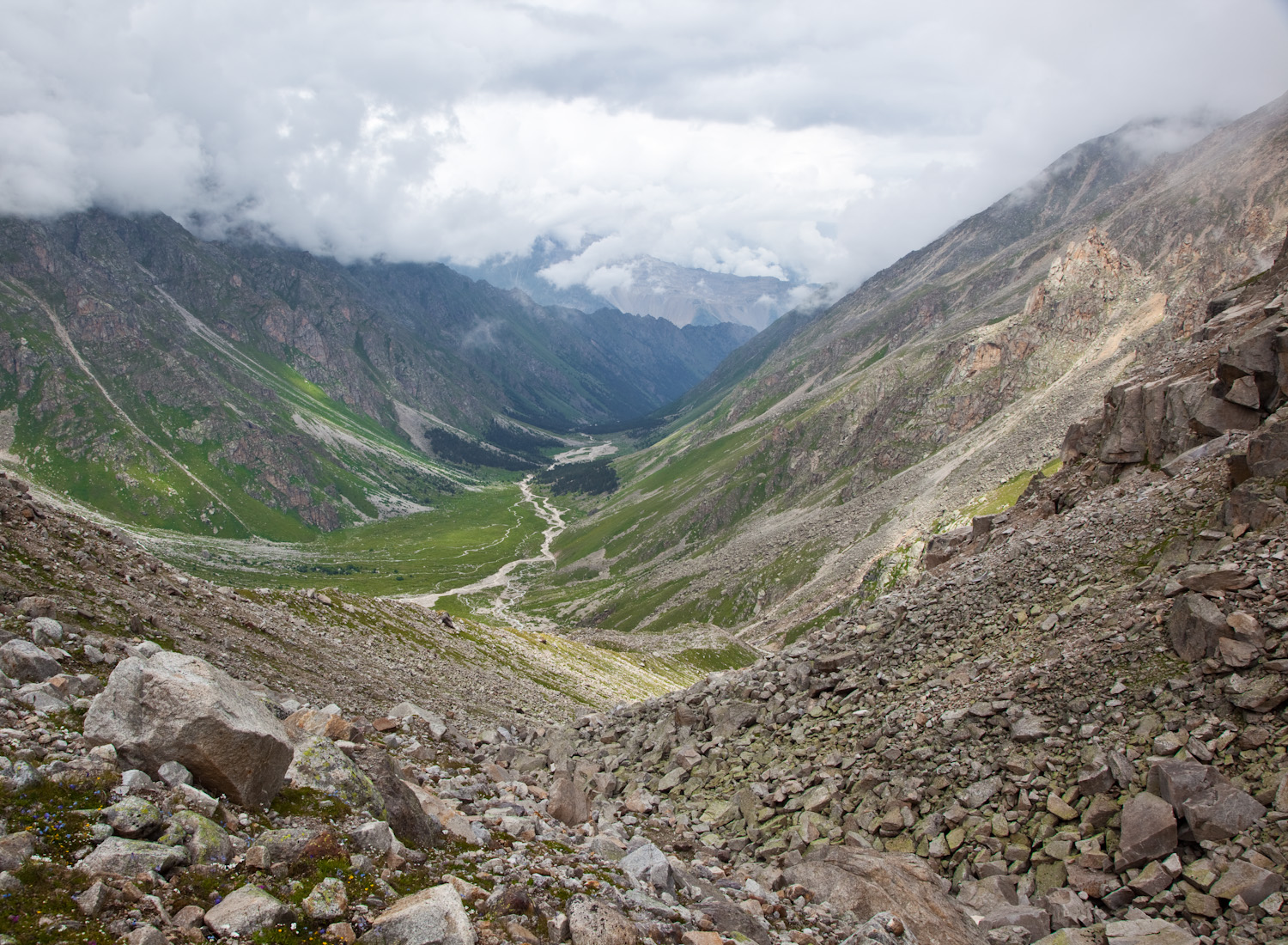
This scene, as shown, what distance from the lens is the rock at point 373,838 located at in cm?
1377

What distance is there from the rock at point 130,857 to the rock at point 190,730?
275cm

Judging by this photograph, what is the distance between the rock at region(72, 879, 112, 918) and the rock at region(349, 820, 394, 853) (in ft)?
15.9

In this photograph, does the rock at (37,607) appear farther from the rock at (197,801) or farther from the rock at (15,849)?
the rock at (15,849)

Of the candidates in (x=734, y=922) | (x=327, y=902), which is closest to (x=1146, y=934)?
(x=734, y=922)

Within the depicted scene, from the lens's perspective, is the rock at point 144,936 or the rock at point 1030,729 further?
the rock at point 1030,729

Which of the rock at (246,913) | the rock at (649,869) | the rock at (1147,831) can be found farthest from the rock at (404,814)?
the rock at (1147,831)

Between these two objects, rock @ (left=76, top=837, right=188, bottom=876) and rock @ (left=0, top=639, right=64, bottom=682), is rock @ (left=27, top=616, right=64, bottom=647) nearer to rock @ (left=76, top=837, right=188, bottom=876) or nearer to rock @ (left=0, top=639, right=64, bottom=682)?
rock @ (left=0, top=639, right=64, bottom=682)

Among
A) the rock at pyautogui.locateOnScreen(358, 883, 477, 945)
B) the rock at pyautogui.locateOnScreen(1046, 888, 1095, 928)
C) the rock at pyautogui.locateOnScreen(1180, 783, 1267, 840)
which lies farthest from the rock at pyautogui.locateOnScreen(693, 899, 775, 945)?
the rock at pyautogui.locateOnScreen(1180, 783, 1267, 840)

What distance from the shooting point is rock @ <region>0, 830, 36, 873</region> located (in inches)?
368

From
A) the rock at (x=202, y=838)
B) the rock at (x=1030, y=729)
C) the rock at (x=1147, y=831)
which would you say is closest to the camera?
the rock at (x=202, y=838)

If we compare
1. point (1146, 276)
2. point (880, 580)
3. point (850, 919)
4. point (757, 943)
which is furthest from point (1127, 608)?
point (1146, 276)

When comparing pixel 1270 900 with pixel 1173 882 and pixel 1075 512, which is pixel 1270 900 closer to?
pixel 1173 882

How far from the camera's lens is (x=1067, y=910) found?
18406 mm

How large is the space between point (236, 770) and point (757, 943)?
39.3 feet
